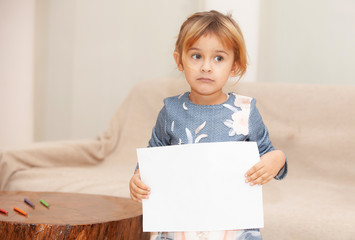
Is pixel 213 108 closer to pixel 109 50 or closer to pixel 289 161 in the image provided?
pixel 289 161

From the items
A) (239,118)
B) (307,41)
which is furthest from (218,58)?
(307,41)

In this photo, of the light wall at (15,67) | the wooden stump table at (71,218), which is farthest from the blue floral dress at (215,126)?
the light wall at (15,67)

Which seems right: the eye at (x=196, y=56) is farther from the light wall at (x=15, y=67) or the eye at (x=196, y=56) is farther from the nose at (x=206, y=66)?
the light wall at (x=15, y=67)

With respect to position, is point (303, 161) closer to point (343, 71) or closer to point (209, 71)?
point (343, 71)

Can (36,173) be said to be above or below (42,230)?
below

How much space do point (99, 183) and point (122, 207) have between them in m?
0.70

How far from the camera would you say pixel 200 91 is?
3.85ft

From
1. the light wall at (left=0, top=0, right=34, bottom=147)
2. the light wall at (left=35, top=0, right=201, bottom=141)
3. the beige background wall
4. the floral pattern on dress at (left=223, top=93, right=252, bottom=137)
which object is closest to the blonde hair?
the floral pattern on dress at (left=223, top=93, right=252, bottom=137)

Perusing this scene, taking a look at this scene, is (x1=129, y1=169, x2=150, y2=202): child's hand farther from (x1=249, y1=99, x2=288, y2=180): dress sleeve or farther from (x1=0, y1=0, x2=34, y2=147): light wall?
(x1=0, y1=0, x2=34, y2=147): light wall

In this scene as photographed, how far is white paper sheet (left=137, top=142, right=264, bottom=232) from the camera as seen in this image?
1088 mm

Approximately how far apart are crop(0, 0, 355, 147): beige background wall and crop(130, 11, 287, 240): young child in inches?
57.7

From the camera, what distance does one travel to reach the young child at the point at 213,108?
3.78 feet

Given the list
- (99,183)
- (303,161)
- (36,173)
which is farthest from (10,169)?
(303,161)

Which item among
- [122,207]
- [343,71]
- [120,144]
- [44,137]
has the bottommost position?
[44,137]
